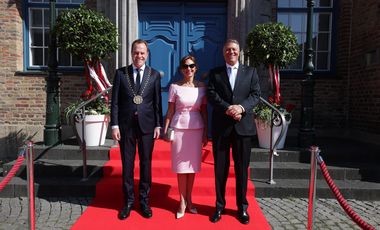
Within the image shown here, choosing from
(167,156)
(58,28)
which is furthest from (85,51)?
(167,156)

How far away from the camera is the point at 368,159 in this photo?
5.56 meters

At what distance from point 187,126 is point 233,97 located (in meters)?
0.61

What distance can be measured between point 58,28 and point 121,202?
3168mm

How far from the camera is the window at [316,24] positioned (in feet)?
25.0

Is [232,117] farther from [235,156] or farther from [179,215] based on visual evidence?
[179,215]

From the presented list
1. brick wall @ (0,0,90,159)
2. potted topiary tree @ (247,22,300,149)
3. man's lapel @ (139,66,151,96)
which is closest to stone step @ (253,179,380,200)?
potted topiary tree @ (247,22,300,149)

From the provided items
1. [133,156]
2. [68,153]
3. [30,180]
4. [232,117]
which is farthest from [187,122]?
[68,153]

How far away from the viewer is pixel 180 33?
6895 mm

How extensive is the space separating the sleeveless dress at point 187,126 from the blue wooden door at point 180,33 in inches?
126

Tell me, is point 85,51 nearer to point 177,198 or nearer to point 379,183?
point 177,198

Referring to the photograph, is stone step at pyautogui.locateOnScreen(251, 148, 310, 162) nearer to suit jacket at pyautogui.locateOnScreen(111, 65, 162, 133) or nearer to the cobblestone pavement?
the cobblestone pavement

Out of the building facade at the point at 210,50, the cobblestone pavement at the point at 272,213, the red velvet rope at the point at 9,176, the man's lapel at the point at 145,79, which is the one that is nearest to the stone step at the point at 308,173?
the cobblestone pavement at the point at 272,213

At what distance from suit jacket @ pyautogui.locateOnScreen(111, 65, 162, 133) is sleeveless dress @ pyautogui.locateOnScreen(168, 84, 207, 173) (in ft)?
0.72

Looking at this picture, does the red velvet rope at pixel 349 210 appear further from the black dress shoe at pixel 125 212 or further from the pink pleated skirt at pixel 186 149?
the black dress shoe at pixel 125 212
